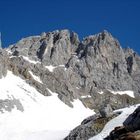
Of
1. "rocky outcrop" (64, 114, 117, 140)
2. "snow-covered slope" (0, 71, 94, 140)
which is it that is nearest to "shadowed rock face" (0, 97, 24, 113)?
"snow-covered slope" (0, 71, 94, 140)

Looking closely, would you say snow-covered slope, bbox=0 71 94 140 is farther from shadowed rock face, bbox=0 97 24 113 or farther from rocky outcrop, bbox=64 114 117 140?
rocky outcrop, bbox=64 114 117 140

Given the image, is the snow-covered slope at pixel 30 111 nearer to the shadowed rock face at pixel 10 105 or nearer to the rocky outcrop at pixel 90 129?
the shadowed rock face at pixel 10 105

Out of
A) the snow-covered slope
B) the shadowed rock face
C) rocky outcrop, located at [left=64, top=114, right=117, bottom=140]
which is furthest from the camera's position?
the shadowed rock face

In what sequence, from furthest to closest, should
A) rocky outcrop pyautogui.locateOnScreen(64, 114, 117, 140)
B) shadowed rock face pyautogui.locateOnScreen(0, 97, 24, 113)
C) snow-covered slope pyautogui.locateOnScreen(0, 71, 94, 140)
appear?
1. shadowed rock face pyautogui.locateOnScreen(0, 97, 24, 113)
2. snow-covered slope pyautogui.locateOnScreen(0, 71, 94, 140)
3. rocky outcrop pyautogui.locateOnScreen(64, 114, 117, 140)

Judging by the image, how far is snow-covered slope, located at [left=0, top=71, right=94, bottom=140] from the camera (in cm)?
12988

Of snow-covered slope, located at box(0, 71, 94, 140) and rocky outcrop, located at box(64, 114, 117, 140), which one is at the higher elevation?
snow-covered slope, located at box(0, 71, 94, 140)

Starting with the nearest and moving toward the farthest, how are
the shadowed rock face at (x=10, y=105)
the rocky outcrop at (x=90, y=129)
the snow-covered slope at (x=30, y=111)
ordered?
A: 1. the rocky outcrop at (x=90, y=129)
2. the snow-covered slope at (x=30, y=111)
3. the shadowed rock face at (x=10, y=105)

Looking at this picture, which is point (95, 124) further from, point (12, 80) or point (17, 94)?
point (12, 80)

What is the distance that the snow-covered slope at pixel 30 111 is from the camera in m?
130

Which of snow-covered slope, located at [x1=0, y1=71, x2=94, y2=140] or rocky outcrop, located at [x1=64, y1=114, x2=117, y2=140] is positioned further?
snow-covered slope, located at [x1=0, y1=71, x2=94, y2=140]

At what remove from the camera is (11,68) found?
181 metres

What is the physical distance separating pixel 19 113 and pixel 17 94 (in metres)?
13.7

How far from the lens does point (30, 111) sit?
5802 inches

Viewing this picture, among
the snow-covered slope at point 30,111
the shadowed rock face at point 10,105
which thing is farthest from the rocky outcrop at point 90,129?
the shadowed rock face at point 10,105
